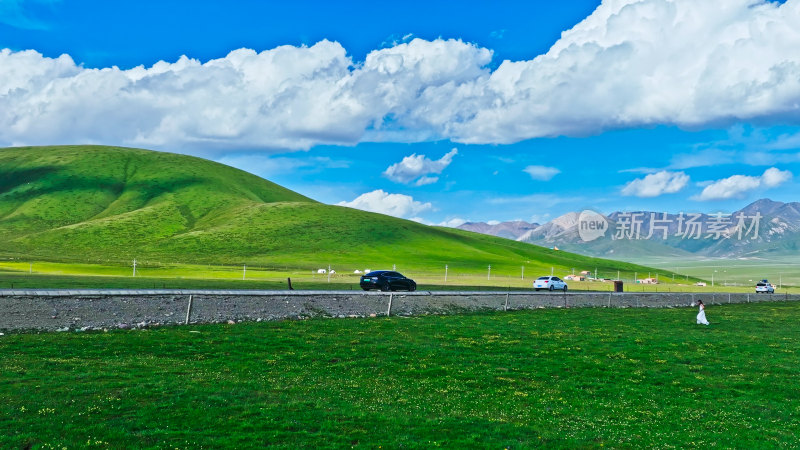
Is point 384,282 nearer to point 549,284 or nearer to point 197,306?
point 197,306

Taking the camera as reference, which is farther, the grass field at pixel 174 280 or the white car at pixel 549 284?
the white car at pixel 549 284

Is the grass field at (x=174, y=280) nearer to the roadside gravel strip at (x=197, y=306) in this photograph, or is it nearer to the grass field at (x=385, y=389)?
the roadside gravel strip at (x=197, y=306)

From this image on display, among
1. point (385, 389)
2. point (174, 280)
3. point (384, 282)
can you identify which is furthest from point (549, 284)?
point (385, 389)

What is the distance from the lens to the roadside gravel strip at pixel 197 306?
3350 cm

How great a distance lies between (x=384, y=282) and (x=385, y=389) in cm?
4473

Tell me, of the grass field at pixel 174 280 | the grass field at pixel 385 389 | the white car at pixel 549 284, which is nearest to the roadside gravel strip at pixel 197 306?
the grass field at pixel 385 389

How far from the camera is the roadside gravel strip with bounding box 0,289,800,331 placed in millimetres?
33500

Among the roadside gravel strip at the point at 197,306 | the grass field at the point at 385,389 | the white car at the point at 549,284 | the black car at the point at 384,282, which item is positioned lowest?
the grass field at the point at 385,389

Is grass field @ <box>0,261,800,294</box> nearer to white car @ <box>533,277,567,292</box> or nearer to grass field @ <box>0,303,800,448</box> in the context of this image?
white car @ <box>533,277,567,292</box>

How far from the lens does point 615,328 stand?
148 ft

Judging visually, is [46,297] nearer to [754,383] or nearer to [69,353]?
[69,353]

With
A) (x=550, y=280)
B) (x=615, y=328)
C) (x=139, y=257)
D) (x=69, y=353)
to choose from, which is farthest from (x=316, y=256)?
(x=69, y=353)

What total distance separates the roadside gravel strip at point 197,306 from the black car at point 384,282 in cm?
1086

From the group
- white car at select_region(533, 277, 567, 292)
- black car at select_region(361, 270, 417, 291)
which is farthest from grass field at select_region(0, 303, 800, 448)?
white car at select_region(533, 277, 567, 292)
